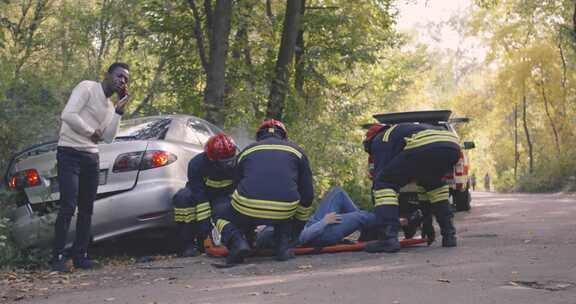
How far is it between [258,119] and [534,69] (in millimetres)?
29896

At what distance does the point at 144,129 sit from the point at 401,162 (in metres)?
3.05

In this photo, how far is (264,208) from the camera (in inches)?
330

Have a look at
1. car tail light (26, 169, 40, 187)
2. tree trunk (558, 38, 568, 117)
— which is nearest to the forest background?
car tail light (26, 169, 40, 187)

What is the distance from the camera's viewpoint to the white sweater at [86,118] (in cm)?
833

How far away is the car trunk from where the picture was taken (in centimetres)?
899

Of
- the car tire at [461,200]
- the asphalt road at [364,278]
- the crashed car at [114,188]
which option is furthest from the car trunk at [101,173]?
the car tire at [461,200]

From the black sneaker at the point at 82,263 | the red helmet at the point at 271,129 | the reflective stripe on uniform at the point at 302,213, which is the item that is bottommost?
the black sneaker at the point at 82,263

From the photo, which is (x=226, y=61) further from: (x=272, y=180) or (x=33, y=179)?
(x=272, y=180)

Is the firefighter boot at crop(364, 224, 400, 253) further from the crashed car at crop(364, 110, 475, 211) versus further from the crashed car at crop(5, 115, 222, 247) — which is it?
the crashed car at crop(364, 110, 475, 211)

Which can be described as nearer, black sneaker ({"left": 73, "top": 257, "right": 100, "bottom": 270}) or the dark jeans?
the dark jeans

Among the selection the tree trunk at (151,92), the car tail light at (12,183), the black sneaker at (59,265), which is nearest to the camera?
the black sneaker at (59,265)

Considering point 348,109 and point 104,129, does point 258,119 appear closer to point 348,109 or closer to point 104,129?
point 348,109

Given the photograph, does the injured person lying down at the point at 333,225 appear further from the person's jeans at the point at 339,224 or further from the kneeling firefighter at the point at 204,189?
the kneeling firefighter at the point at 204,189

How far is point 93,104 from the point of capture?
8656mm
